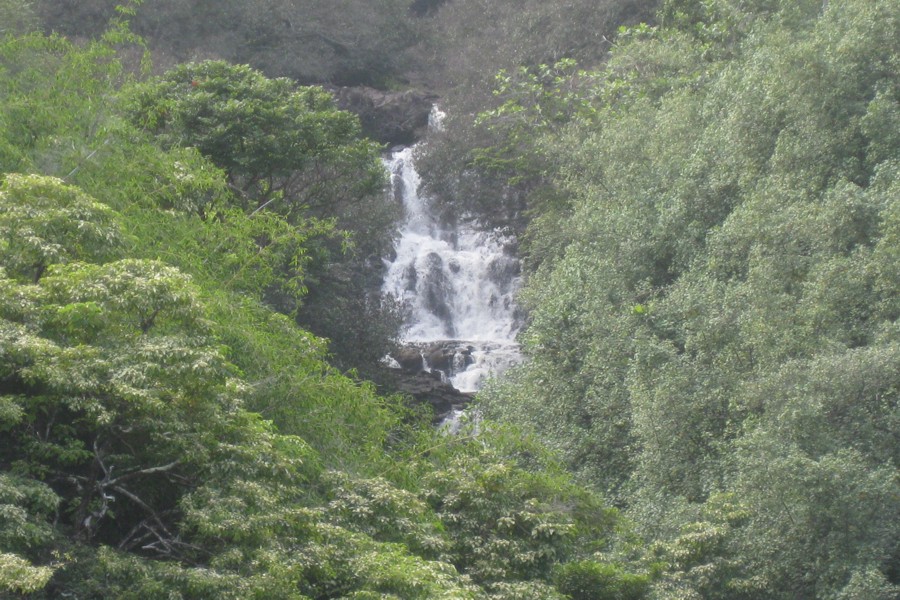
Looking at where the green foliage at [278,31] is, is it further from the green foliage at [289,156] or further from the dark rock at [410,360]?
the green foliage at [289,156]

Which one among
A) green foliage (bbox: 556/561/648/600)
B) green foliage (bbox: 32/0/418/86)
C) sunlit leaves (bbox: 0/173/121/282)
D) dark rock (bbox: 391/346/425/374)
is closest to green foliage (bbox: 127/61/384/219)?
dark rock (bbox: 391/346/425/374)

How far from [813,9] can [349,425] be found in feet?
51.3

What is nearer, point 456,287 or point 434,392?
point 434,392

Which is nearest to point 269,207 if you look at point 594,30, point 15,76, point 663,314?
point 15,76

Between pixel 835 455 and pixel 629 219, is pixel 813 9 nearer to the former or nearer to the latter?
pixel 629 219

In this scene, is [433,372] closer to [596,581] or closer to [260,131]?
[260,131]

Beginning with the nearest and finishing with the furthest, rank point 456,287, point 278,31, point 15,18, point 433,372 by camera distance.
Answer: point 15,18 < point 433,372 < point 456,287 < point 278,31

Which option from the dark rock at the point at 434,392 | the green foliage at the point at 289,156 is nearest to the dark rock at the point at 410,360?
the dark rock at the point at 434,392

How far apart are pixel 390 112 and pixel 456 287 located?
940cm

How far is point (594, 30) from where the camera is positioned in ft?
118

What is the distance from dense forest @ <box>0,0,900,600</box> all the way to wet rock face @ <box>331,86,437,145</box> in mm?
11287

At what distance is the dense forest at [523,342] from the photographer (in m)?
9.16

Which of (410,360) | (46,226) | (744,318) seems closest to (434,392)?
(410,360)

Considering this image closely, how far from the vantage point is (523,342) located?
21.6 m
